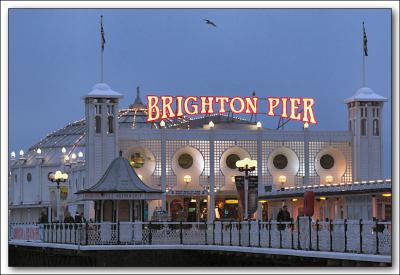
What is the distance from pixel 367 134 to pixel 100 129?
665 inches

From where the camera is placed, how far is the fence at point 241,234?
31750 millimetres

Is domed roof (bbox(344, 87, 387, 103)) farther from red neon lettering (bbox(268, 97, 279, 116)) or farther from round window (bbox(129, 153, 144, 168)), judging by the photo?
round window (bbox(129, 153, 144, 168))

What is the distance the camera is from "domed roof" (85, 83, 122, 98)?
7250 centimetres

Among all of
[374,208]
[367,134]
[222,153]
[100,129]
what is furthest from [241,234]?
[367,134]

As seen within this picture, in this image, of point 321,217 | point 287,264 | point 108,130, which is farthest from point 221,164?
point 287,264

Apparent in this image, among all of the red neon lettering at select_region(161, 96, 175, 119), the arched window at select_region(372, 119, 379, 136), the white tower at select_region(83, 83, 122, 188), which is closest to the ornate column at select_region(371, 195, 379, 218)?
the arched window at select_region(372, 119, 379, 136)

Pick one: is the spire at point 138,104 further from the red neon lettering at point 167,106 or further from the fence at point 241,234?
the fence at point 241,234

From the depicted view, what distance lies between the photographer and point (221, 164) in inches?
2945

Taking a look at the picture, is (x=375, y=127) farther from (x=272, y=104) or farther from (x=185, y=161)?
(x=185, y=161)

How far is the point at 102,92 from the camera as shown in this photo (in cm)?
7288

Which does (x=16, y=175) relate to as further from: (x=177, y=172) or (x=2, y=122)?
(x=2, y=122)

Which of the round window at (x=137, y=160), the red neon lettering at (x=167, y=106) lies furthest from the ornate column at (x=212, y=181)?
the round window at (x=137, y=160)

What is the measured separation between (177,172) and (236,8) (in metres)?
41.2

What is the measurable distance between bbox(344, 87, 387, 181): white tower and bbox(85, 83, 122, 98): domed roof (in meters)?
15.1
